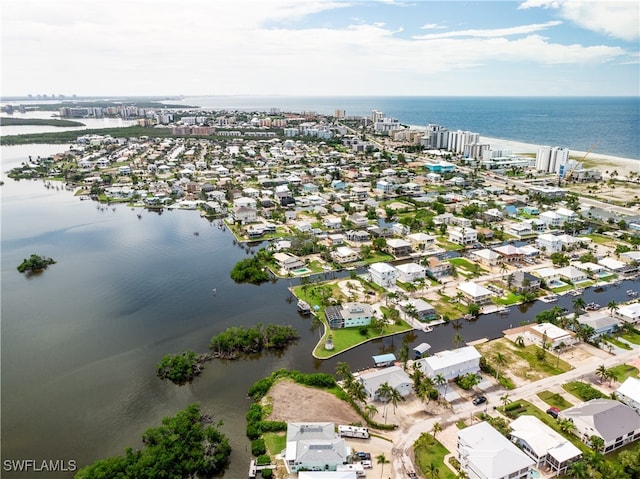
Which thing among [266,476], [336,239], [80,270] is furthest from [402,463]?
[80,270]

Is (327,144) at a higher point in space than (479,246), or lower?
higher

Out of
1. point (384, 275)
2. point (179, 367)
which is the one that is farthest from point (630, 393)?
point (179, 367)

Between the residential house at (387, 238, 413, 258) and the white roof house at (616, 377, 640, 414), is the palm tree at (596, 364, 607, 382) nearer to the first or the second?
the white roof house at (616, 377, 640, 414)

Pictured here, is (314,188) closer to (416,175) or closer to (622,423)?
(416,175)

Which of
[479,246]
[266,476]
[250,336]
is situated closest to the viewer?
[266,476]

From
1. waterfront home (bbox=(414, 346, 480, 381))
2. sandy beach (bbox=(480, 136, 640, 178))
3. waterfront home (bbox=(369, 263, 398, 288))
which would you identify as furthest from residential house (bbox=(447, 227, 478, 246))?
sandy beach (bbox=(480, 136, 640, 178))

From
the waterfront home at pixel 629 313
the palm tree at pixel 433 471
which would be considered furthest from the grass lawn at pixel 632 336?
the palm tree at pixel 433 471
